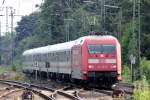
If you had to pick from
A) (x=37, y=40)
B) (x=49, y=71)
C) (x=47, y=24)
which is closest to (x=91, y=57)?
(x=49, y=71)

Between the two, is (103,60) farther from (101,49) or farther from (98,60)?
(101,49)

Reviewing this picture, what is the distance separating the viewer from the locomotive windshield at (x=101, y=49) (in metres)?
29.8

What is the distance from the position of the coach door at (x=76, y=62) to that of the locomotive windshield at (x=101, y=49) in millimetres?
681

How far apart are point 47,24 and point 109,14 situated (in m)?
19.2

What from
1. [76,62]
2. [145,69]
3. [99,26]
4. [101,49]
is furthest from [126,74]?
[99,26]

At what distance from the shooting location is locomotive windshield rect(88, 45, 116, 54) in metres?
29.8

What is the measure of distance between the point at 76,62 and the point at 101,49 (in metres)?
2.16

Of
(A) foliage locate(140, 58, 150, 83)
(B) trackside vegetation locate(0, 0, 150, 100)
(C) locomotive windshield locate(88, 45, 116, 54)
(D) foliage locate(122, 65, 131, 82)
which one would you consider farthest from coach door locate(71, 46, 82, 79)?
(D) foliage locate(122, 65, 131, 82)

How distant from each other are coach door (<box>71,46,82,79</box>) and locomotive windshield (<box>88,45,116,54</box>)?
0.68 metres

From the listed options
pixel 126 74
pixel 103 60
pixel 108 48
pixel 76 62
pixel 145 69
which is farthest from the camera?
pixel 126 74

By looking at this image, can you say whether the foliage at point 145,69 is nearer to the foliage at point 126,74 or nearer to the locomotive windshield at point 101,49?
the foliage at point 126,74

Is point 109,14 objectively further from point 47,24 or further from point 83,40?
point 83,40

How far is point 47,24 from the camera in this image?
8106 cm

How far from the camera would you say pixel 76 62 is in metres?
31.6
